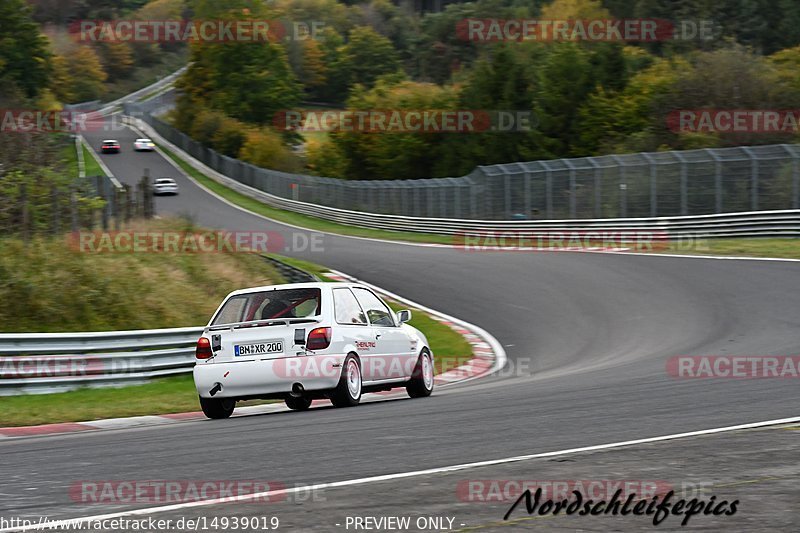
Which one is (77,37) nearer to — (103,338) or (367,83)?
(367,83)

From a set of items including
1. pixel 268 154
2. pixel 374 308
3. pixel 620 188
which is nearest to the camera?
pixel 374 308

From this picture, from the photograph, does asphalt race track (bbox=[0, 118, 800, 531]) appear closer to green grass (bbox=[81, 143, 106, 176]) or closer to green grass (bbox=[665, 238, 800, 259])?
green grass (bbox=[665, 238, 800, 259])

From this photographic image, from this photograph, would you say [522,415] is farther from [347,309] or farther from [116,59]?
[116,59]

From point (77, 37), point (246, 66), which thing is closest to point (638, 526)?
Answer: point (246, 66)

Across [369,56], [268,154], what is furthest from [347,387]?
[369,56]

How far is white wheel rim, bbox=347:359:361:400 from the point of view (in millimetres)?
11102

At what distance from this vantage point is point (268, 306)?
453 inches

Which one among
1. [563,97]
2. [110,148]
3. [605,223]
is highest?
[563,97]

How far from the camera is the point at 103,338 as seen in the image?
14.3 metres

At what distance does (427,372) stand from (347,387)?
6.32 ft

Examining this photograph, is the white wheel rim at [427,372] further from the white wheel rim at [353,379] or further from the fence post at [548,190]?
the fence post at [548,190]

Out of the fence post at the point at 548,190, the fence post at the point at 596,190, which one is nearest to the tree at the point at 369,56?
the fence post at the point at 548,190

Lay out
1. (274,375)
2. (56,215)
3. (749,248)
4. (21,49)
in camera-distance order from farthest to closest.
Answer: (21,49) < (749,248) < (56,215) < (274,375)

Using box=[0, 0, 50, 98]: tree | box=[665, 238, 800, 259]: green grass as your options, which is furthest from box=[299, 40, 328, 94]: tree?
box=[665, 238, 800, 259]: green grass
